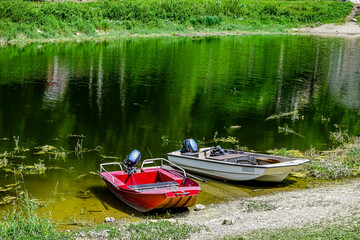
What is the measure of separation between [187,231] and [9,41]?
59.5 metres

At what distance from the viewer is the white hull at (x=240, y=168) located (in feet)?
64.7

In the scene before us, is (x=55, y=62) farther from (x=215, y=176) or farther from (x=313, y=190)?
(x=313, y=190)

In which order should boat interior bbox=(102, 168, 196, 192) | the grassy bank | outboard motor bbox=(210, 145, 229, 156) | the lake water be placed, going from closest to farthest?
boat interior bbox=(102, 168, 196, 192) < the lake water < outboard motor bbox=(210, 145, 229, 156) < the grassy bank

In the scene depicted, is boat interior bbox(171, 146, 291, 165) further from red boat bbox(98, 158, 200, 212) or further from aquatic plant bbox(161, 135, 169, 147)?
aquatic plant bbox(161, 135, 169, 147)

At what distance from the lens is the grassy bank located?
7331cm

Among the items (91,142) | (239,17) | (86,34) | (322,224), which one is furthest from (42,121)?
(239,17)

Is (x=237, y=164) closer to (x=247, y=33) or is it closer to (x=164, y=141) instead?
(x=164, y=141)

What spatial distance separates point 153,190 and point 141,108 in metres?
16.7

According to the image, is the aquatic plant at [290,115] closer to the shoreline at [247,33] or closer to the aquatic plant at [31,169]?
the aquatic plant at [31,169]

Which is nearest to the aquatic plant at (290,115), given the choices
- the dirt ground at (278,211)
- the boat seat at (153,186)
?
the dirt ground at (278,211)

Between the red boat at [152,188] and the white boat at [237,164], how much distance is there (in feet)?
6.69

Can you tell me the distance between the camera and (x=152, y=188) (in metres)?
18.0

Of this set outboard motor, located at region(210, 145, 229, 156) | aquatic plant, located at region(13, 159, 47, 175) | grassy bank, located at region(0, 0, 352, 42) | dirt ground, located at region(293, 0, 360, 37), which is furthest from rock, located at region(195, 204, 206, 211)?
dirt ground, located at region(293, 0, 360, 37)

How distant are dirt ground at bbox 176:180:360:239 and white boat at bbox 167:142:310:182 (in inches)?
37.5
